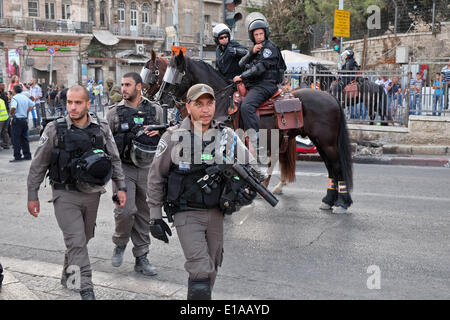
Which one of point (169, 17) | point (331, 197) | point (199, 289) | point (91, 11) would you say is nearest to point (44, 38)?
point (91, 11)

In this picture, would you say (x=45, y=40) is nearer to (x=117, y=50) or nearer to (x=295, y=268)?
(x=117, y=50)

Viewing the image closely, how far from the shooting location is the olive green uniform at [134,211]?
17.6 ft

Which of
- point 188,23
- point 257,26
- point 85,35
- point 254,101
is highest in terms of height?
point 188,23

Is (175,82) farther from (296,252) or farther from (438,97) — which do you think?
(438,97)

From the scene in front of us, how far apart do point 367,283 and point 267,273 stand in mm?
972

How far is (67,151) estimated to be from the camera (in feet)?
14.6

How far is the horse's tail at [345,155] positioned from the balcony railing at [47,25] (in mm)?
39381

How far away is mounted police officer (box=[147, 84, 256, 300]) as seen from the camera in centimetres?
376

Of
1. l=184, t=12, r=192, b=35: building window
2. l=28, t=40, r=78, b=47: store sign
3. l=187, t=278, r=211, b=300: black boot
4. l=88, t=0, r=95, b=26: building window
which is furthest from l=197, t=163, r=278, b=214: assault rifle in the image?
l=184, t=12, r=192, b=35: building window

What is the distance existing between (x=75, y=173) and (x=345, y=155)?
4627 millimetres

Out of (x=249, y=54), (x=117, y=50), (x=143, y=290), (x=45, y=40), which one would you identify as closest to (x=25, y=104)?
(x=249, y=54)

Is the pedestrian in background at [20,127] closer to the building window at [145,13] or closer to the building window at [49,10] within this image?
the building window at [49,10]

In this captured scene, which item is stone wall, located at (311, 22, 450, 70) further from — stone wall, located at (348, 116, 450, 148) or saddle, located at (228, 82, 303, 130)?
saddle, located at (228, 82, 303, 130)

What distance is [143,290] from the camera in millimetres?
4793
